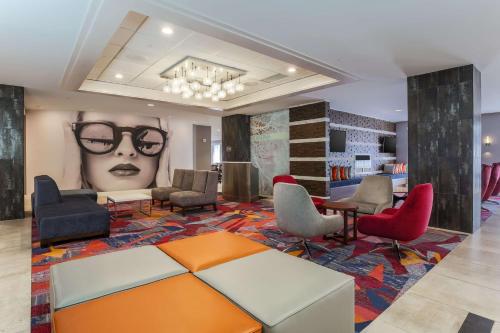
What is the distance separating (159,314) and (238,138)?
8.18 meters

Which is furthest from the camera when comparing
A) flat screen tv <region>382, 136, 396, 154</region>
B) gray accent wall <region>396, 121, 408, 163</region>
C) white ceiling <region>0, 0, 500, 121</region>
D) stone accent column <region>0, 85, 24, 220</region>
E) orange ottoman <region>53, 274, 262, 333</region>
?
gray accent wall <region>396, 121, 408, 163</region>

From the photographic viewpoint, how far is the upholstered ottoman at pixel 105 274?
5.22 ft

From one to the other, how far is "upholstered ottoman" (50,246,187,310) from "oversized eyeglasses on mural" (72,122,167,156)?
836cm

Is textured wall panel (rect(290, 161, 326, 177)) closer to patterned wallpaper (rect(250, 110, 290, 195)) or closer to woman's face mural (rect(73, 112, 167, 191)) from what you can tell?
patterned wallpaper (rect(250, 110, 290, 195))

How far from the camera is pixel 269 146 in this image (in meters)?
8.92

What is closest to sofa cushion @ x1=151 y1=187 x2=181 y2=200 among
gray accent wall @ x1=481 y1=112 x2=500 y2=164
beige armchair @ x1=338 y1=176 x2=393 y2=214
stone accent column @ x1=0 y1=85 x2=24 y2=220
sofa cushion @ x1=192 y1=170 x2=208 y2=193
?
sofa cushion @ x1=192 y1=170 x2=208 y2=193

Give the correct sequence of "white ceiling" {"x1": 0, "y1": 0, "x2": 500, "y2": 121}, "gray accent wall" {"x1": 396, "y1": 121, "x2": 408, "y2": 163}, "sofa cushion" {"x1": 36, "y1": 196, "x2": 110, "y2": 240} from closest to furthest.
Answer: "white ceiling" {"x1": 0, "y1": 0, "x2": 500, "y2": 121}
"sofa cushion" {"x1": 36, "y1": 196, "x2": 110, "y2": 240}
"gray accent wall" {"x1": 396, "y1": 121, "x2": 408, "y2": 163}

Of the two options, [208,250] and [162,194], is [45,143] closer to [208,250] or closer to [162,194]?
[162,194]

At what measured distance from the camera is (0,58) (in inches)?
163

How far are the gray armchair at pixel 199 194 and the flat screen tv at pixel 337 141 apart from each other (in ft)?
12.2

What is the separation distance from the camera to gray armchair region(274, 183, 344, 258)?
333cm

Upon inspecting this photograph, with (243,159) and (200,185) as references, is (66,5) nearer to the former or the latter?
(200,185)

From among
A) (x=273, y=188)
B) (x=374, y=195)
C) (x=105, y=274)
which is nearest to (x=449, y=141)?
(x=374, y=195)

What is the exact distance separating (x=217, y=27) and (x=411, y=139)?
13.4ft
